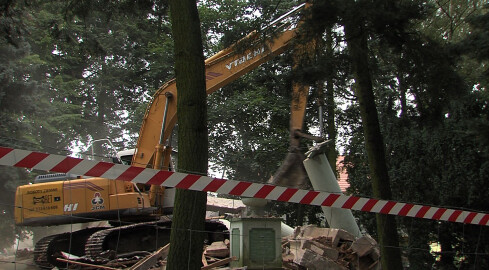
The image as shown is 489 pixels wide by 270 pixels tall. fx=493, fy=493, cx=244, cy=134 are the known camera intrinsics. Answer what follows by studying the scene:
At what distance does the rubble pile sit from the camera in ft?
28.2

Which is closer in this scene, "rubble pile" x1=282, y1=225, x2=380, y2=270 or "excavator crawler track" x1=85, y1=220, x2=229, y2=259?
"rubble pile" x1=282, y1=225, x2=380, y2=270

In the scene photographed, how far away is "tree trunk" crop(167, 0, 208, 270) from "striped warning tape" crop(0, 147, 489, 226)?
280mm

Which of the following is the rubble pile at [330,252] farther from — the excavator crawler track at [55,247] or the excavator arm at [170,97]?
the excavator crawler track at [55,247]

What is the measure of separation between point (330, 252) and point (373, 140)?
2.19m

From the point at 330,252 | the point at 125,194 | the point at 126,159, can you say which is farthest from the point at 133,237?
the point at 330,252

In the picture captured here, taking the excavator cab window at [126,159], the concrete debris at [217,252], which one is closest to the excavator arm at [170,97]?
the excavator cab window at [126,159]

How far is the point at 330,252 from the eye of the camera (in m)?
Answer: 8.96

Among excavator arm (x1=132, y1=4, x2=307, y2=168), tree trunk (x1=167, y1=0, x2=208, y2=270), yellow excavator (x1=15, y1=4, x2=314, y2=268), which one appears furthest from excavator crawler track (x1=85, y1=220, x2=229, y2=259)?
tree trunk (x1=167, y1=0, x2=208, y2=270)

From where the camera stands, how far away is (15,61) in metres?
22.2

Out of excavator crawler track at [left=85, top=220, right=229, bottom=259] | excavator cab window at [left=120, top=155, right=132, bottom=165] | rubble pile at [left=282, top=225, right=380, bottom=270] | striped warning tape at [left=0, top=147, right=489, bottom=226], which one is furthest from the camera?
excavator cab window at [left=120, top=155, right=132, bottom=165]

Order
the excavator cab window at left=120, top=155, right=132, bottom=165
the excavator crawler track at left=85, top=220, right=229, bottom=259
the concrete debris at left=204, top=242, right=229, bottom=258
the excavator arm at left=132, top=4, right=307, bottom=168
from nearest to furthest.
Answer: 1. the concrete debris at left=204, top=242, right=229, bottom=258
2. the excavator crawler track at left=85, top=220, right=229, bottom=259
3. the excavator arm at left=132, top=4, right=307, bottom=168
4. the excavator cab window at left=120, top=155, right=132, bottom=165

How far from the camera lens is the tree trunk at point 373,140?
7.93m

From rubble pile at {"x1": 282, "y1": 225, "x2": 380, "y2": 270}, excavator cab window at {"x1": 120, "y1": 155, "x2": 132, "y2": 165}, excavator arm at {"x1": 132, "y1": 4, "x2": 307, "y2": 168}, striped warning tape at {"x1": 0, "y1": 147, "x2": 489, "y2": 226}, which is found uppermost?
excavator arm at {"x1": 132, "y1": 4, "x2": 307, "y2": 168}

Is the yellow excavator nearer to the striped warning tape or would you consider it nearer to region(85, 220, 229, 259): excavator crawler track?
region(85, 220, 229, 259): excavator crawler track
